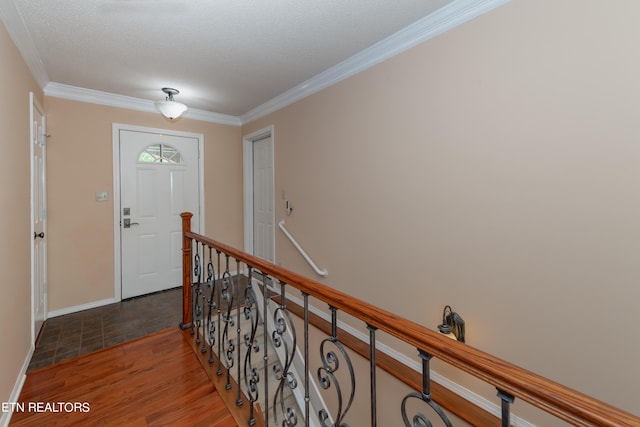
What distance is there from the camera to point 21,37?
1.96 m

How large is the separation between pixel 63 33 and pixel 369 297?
307 cm

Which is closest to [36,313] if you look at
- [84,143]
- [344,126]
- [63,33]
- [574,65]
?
[84,143]

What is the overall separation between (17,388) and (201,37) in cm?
264

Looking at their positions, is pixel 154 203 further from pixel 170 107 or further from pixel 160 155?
pixel 170 107

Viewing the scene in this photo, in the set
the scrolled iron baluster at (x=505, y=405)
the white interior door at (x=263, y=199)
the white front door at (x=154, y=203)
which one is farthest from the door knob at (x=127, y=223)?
the scrolled iron baluster at (x=505, y=405)

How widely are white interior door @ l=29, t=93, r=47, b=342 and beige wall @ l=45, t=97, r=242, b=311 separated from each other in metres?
0.11

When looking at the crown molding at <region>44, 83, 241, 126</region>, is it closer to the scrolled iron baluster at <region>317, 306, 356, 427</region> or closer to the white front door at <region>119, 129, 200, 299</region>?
the white front door at <region>119, 129, 200, 299</region>

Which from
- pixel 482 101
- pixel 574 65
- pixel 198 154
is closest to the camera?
pixel 574 65

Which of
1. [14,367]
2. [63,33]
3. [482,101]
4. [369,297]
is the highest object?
[63,33]

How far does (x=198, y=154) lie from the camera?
393 centimetres

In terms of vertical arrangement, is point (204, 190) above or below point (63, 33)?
below

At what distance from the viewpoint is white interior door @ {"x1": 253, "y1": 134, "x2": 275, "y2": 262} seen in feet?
12.8

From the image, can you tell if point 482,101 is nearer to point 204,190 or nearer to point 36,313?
point 204,190

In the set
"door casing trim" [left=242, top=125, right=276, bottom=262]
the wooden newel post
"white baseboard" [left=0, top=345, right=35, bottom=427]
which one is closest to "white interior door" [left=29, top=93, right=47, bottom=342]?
"white baseboard" [left=0, top=345, right=35, bottom=427]
